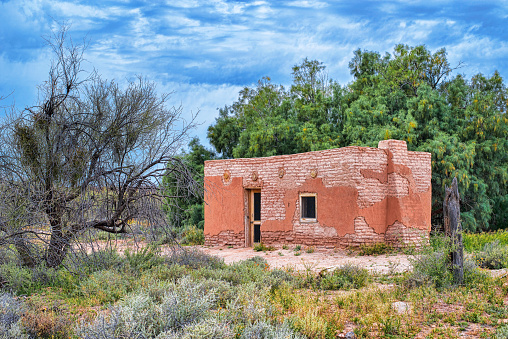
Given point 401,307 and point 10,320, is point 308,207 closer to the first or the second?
point 401,307

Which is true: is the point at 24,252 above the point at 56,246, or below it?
below

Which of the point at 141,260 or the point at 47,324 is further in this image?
the point at 141,260

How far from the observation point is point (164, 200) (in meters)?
9.97

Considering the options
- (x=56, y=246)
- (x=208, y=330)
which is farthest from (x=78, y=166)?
(x=208, y=330)

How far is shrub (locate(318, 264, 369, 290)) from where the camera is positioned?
26.8 ft

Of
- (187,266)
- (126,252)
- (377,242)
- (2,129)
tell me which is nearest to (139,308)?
(187,266)

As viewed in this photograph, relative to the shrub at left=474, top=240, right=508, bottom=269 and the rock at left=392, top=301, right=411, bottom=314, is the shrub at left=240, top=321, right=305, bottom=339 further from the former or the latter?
the shrub at left=474, top=240, right=508, bottom=269

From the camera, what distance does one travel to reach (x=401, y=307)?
650cm

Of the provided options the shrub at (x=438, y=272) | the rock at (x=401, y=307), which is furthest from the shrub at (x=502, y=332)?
the shrub at (x=438, y=272)

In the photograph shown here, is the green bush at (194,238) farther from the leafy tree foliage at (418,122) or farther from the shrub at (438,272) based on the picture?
the shrub at (438,272)

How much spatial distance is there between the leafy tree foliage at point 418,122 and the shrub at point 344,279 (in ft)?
32.1

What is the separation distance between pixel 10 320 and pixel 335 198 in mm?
9391

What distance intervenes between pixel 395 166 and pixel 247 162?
16.4ft

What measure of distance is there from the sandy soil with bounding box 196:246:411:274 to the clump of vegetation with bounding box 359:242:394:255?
31 cm
